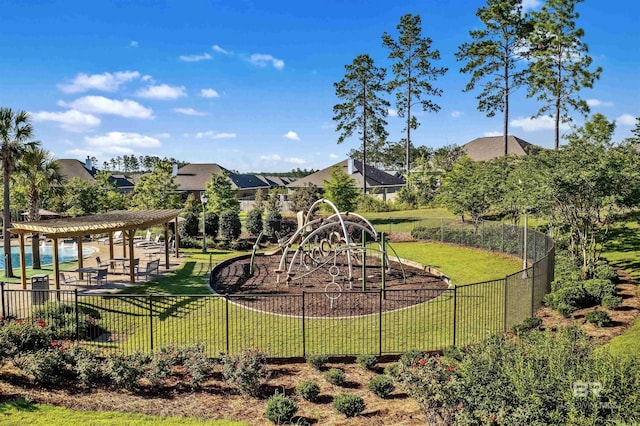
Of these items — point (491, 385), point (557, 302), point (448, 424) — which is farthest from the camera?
point (557, 302)

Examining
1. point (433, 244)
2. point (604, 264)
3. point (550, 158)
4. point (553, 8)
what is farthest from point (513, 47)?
point (604, 264)

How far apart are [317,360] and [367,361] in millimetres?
1094

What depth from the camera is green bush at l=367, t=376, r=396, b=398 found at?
8905mm

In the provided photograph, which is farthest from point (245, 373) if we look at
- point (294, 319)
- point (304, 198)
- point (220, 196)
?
point (304, 198)

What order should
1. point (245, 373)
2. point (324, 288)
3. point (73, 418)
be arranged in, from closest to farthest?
point (73, 418), point (245, 373), point (324, 288)

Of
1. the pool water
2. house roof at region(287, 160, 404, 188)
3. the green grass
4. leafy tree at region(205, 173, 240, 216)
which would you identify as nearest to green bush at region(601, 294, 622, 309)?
the green grass

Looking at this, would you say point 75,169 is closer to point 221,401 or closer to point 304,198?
point 304,198

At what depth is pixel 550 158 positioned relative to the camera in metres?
18.6

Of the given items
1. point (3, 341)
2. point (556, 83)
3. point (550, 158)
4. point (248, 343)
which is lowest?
point (248, 343)

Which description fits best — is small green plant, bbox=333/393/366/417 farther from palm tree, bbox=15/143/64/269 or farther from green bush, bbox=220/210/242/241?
green bush, bbox=220/210/242/241

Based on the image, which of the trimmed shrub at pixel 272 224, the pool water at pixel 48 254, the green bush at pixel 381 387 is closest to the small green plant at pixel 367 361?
the green bush at pixel 381 387

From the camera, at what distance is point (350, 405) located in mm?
8086

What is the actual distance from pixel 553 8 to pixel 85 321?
33.8 meters

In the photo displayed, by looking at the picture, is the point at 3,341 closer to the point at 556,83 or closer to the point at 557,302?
the point at 557,302
